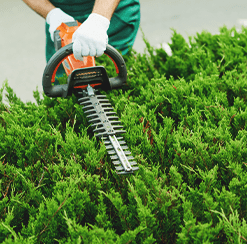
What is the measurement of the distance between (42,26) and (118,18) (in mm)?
5258

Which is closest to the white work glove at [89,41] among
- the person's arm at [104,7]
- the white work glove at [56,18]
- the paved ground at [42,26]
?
the person's arm at [104,7]

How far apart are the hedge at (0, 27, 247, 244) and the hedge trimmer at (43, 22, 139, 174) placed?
0.07m

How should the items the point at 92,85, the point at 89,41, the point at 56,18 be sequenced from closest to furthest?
the point at 89,41, the point at 92,85, the point at 56,18

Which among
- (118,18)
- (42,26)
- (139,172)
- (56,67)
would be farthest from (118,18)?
(42,26)

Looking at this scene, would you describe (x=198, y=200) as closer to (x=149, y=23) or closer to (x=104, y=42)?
(x=104, y=42)

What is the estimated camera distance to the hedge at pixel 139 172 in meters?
1.08

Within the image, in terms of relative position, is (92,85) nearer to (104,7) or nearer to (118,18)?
(104,7)

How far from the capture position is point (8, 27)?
7023 millimetres

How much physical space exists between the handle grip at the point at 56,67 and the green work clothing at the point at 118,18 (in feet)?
2.47

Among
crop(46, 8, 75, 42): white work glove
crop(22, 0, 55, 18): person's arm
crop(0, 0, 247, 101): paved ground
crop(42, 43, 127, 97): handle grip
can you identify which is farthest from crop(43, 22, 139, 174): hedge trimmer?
crop(0, 0, 247, 101): paved ground

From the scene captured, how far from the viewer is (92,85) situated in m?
1.94

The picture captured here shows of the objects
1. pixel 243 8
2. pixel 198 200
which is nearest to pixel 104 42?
pixel 198 200

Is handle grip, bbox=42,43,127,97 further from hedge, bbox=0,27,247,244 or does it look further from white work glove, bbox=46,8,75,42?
white work glove, bbox=46,8,75,42

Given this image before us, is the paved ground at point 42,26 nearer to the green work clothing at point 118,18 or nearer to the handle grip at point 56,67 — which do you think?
the green work clothing at point 118,18
